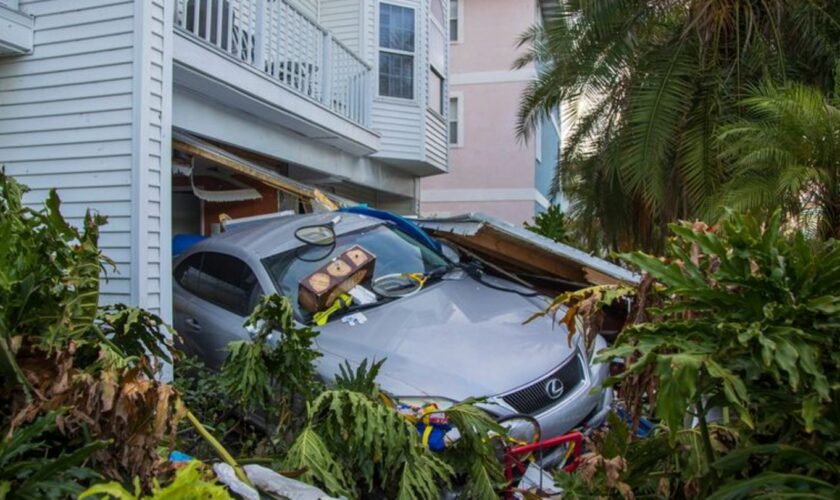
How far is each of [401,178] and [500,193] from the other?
6544 millimetres

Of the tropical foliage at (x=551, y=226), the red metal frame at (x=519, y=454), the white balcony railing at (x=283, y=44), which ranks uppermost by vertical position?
the white balcony railing at (x=283, y=44)

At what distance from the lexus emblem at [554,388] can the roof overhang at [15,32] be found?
5.13m

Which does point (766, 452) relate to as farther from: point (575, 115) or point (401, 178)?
point (401, 178)

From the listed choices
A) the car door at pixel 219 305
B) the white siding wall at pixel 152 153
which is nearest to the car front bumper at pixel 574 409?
the car door at pixel 219 305

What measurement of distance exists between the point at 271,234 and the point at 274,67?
273 cm

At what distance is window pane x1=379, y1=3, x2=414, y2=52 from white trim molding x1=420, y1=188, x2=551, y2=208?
7.09 meters

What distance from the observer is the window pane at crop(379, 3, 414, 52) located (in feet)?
37.9

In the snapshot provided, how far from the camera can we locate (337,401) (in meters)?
2.99

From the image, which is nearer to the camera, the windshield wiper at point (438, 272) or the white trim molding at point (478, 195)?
the windshield wiper at point (438, 272)

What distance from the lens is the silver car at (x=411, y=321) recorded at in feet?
13.7

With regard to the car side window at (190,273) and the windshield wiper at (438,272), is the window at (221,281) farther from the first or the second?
the windshield wiper at (438,272)

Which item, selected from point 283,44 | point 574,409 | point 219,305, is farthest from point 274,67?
point 574,409

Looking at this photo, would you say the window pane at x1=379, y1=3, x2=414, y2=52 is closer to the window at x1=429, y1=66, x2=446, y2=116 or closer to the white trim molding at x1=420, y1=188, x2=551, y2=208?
the window at x1=429, y1=66, x2=446, y2=116

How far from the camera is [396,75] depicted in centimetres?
1161
